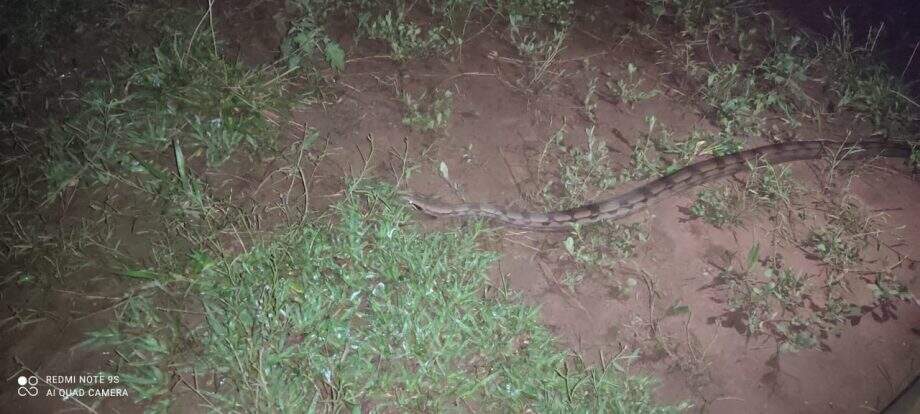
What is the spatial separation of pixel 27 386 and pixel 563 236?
10.1 feet

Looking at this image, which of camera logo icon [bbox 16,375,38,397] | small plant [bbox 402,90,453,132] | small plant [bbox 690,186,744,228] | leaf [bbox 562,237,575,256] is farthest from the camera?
small plant [bbox 402,90,453,132]

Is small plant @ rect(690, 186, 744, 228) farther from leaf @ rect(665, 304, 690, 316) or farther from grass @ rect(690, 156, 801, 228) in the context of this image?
leaf @ rect(665, 304, 690, 316)

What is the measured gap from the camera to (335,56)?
151 inches

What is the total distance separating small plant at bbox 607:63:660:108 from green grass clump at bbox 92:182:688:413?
193 centimetres

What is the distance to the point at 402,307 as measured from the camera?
9.41 ft

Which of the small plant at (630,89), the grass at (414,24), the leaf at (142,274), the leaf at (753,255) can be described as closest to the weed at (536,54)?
the grass at (414,24)

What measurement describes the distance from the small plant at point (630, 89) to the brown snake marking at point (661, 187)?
27.8 inches

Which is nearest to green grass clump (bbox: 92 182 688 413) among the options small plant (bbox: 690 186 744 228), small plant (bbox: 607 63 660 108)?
small plant (bbox: 690 186 744 228)

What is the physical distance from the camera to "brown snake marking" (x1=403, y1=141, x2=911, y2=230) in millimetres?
3303

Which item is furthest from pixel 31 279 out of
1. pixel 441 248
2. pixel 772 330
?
pixel 772 330

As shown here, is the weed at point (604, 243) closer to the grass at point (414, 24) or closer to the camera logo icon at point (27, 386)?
the grass at point (414, 24)

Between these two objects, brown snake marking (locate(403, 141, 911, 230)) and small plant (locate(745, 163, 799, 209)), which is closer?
brown snake marking (locate(403, 141, 911, 230))

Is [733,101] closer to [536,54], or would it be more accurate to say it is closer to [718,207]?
[718,207]

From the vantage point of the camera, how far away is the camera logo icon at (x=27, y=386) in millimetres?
2514
